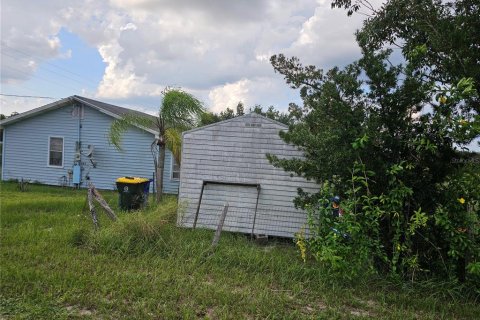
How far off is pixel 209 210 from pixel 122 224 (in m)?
2.34

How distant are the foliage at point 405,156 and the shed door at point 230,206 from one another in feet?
9.34

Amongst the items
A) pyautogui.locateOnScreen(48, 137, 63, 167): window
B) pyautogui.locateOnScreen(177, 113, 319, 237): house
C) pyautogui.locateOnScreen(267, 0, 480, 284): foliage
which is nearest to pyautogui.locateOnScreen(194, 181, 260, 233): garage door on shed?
pyautogui.locateOnScreen(177, 113, 319, 237): house

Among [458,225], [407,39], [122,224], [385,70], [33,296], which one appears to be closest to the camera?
[33,296]

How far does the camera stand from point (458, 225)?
4.48m

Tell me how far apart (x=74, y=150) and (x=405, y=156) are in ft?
47.4

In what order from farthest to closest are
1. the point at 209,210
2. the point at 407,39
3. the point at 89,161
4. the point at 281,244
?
the point at 89,161 → the point at 209,210 → the point at 281,244 → the point at 407,39

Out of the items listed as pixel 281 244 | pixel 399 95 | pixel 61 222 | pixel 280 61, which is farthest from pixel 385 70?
pixel 61 222

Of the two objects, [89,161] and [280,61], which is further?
[89,161]

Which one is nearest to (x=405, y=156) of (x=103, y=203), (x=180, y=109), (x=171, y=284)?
(x=171, y=284)

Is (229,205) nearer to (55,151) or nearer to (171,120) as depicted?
(171,120)

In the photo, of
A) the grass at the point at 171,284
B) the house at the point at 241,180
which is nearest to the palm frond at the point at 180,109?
the house at the point at 241,180

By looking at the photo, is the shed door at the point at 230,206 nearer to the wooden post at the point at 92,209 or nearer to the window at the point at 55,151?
the wooden post at the point at 92,209

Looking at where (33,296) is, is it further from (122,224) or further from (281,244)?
(281,244)

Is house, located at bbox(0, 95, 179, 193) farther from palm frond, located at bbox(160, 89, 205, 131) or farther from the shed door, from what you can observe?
the shed door
